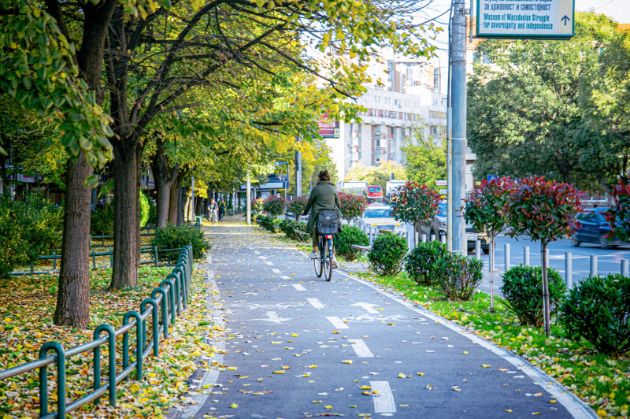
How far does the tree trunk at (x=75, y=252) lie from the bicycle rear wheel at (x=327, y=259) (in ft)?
21.1

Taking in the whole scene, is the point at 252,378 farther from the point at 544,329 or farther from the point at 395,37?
the point at 395,37

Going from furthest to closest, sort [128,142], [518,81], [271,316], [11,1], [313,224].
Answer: [518,81], [313,224], [128,142], [271,316], [11,1]

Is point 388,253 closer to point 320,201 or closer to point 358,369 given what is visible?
point 320,201

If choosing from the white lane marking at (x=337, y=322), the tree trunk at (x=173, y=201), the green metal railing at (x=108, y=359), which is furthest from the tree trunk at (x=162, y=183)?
the green metal railing at (x=108, y=359)

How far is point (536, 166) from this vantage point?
50500 mm

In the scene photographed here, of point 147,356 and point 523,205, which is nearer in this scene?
point 147,356

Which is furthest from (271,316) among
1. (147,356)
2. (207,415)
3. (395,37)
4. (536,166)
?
(536,166)

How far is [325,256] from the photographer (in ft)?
56.6

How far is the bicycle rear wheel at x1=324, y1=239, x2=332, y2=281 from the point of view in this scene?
16.8m

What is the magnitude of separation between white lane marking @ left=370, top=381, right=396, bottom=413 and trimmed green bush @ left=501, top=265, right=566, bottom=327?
4.01 meters

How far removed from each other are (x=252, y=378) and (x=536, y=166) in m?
44.7

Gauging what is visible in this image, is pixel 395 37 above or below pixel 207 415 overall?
above

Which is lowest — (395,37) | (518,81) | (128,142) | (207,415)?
(207,415)

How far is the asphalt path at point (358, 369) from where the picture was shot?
6.82 m
